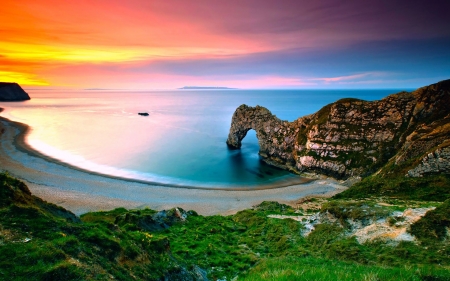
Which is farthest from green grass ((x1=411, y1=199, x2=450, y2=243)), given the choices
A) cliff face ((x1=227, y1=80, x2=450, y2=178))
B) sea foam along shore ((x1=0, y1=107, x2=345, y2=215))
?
cliff face ((x1=227, y1=80, x2=450, y2=178))

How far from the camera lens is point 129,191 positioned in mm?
48812

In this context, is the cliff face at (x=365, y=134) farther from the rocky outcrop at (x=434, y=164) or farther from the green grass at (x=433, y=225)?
the green grass at (x=433, y=225)

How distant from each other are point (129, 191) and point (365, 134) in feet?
175

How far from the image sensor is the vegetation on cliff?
28.7ft

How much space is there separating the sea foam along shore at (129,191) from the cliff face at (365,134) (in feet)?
22.1

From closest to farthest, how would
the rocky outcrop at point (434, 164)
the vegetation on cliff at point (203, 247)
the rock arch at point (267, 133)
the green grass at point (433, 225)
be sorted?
the vegetation on cliff at point (203, 247), the green grass at point (433, 225), the rocky outcrop at point (434, 164), the rock arch at point (267, 133)

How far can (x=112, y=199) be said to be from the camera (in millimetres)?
44344

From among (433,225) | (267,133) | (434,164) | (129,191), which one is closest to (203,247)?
(433,225)

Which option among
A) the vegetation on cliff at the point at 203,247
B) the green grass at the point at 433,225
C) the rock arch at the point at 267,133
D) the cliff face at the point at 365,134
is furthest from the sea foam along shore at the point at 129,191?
the green grass at the point at 433,225

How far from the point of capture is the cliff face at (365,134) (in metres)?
49.4

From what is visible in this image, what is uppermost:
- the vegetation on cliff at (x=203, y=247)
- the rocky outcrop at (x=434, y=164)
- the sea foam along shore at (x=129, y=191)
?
the rocky outcrop at (x=434, y=164)

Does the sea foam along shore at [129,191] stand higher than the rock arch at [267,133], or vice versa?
the rock arch at [267,133]

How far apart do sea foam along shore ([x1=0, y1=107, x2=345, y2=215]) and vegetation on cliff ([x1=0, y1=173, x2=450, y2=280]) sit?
12.7m

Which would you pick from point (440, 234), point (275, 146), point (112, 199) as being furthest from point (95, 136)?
point (440, 234)
